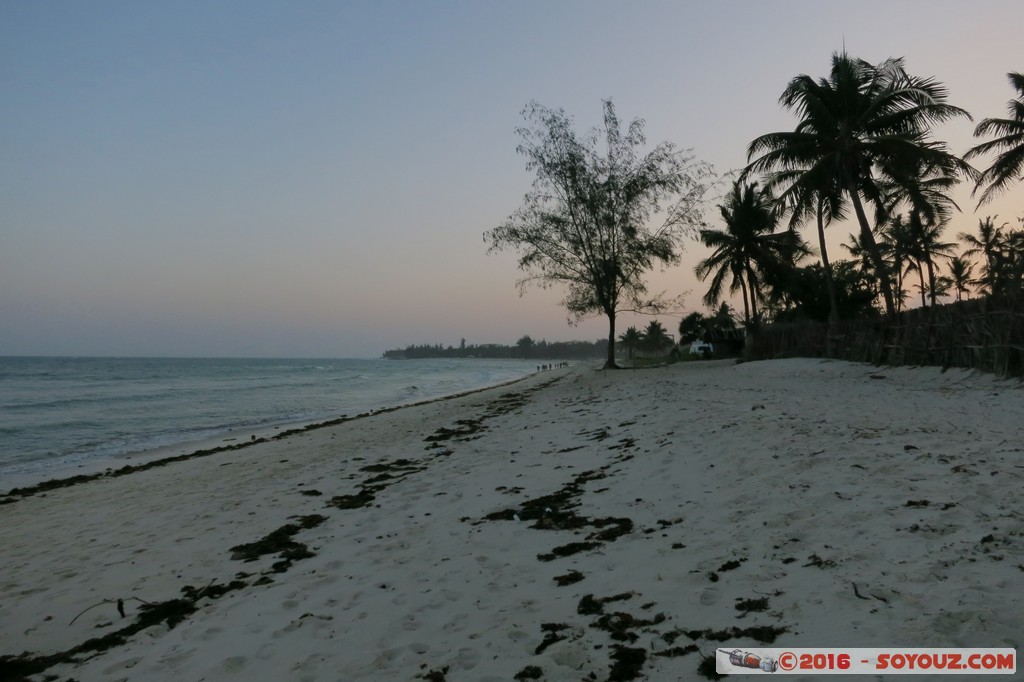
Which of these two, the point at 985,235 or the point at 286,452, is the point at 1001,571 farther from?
the point at 985,235

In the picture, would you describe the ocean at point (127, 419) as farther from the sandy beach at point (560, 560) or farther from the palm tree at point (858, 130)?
the palm tree at point (858, 130)

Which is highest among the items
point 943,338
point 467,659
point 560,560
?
point 943,338

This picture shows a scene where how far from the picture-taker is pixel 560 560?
444cm

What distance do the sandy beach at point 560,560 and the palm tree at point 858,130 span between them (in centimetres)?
1370

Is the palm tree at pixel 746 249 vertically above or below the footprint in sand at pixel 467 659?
above

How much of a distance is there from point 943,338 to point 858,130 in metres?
9.86

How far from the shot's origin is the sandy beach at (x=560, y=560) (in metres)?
3.14

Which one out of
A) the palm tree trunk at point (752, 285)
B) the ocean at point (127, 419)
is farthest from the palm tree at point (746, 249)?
the ocean at point (127, 419)

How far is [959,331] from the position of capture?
14.1m

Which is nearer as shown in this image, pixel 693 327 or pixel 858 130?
pixel 858 130

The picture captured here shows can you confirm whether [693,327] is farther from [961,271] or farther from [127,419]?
[127,419]

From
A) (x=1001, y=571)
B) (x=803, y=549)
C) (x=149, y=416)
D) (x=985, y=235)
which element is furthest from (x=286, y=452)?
(x=985, y=235)

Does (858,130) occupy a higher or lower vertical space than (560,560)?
higher

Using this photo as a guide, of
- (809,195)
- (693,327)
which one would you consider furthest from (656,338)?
(809,195)
